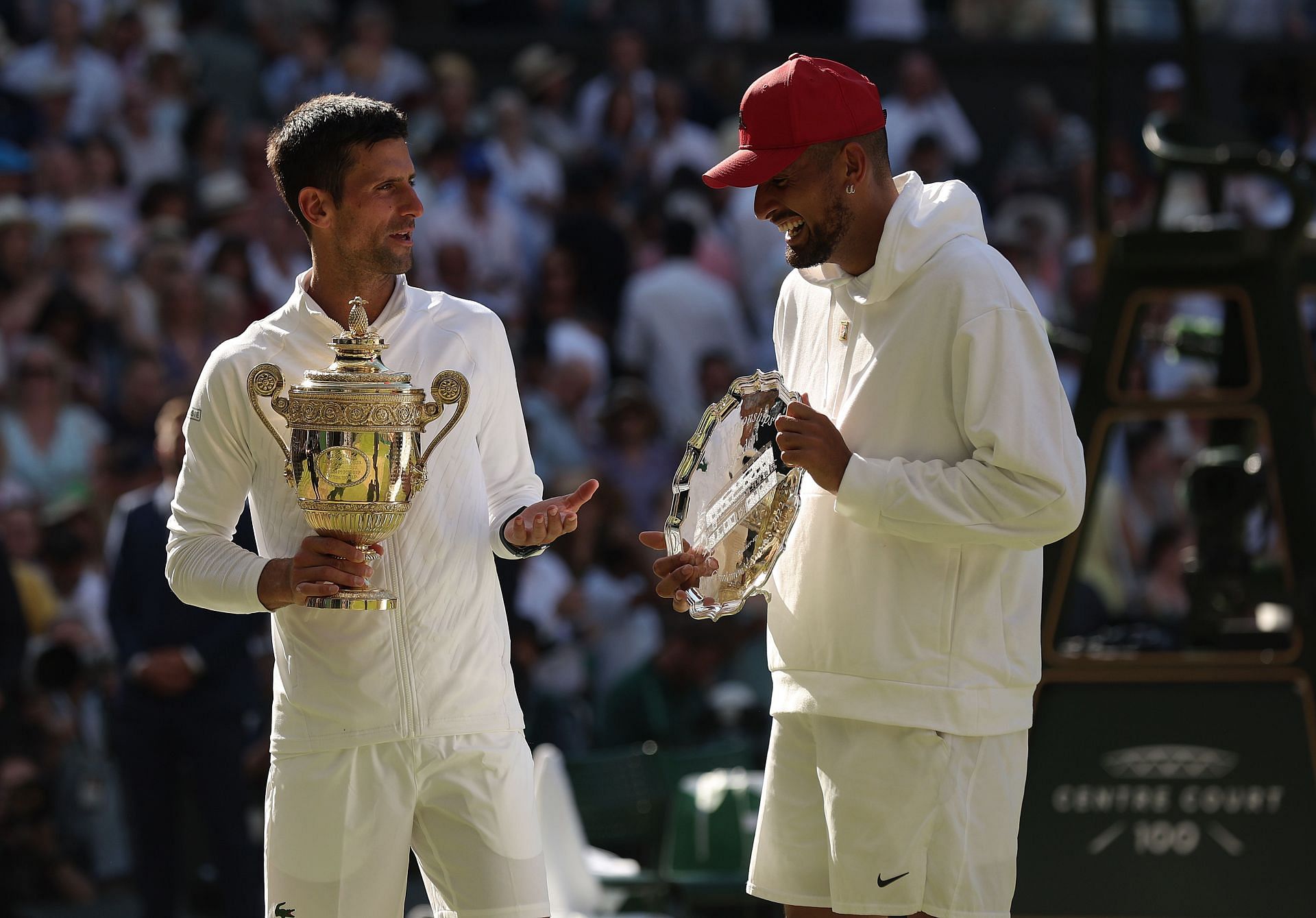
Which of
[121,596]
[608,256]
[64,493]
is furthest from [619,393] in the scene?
[121,596]

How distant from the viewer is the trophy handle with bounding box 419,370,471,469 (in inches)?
142

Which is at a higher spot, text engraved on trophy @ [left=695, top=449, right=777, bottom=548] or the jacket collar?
the jacket collar

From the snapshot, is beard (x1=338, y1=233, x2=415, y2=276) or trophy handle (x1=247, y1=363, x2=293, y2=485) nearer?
trophy handle (x1=247, y1=363, x2=293, y2=485)

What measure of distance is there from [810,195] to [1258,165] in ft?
6.67

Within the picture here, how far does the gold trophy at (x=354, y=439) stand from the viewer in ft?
11.5

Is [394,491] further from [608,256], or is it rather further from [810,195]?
[608,256]

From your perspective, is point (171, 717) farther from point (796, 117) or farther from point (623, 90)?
point (623, 90)

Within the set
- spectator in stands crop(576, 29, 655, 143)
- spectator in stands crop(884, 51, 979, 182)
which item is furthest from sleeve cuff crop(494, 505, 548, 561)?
spectator in stands crop(884, 51, 979, 182)

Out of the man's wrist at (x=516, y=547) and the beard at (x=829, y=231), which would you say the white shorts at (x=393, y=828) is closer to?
the man's wrist at (x=516, y=547)

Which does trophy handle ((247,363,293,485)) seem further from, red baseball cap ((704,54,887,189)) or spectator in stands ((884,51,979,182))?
spectator in stands ((884,51,979,182))

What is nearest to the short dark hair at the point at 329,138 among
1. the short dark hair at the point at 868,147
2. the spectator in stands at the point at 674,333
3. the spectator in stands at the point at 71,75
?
the short dark hair at the point at 868,147

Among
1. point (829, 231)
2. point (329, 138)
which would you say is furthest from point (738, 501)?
point (329, 138)

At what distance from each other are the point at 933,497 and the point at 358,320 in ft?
3.49

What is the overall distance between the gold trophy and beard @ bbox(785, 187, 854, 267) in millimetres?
770
